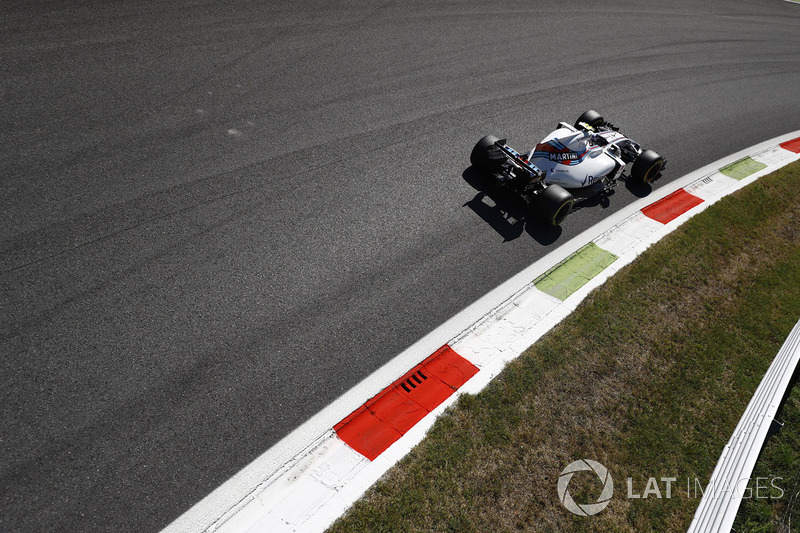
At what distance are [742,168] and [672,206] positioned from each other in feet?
9.86

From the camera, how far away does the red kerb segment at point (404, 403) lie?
5043 millimetres

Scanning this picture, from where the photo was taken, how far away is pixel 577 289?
6996mm

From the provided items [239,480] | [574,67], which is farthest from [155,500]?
[574,67]

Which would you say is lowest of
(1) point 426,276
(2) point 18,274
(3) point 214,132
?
(1) point 426,276

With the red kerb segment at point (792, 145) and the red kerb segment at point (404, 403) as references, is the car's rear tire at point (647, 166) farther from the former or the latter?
the red kerb segment at point (404, 403)

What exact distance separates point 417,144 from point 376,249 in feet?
9.72

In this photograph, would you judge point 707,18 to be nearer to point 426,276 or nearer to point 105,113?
point 426,276

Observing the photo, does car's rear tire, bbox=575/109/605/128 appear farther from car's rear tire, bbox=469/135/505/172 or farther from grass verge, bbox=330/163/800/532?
grass verge, bbox=330/163/800/532

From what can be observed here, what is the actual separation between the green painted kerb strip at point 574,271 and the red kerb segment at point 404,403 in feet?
6.40

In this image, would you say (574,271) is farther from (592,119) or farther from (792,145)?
(792,145)

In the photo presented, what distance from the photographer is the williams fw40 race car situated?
783 cm

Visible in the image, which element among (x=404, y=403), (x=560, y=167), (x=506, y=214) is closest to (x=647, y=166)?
(x=560, y=167)

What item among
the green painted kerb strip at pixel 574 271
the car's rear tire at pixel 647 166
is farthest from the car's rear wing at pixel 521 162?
the car's rear tire at pixel 647 166

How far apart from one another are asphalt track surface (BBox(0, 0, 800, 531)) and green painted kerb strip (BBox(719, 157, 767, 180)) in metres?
0.48
